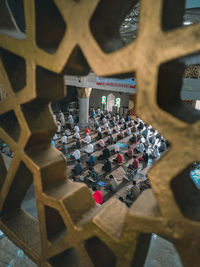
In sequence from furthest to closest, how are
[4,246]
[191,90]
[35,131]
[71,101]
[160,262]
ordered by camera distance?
1. [71,101]
2. [191,90]
3. [4,246]
4. [160,262]
5. [35,131]

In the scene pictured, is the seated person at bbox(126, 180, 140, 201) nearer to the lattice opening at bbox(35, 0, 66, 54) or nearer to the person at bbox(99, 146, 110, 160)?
the person at bbox(99, 146, 110, 160)

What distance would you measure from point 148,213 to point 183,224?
0.26 m

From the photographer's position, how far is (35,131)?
208 cm

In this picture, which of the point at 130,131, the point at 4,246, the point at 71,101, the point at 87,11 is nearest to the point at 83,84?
the point at 130,131

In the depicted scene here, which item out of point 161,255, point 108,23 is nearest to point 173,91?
point 108,23

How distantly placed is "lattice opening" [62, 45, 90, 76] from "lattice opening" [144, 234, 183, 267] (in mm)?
2735

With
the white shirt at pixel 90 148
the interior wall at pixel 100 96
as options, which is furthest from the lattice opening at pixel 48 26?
the interior wall at pixel 100 96

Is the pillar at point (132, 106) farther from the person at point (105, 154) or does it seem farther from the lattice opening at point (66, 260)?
the lattice opening at point (66, 260)

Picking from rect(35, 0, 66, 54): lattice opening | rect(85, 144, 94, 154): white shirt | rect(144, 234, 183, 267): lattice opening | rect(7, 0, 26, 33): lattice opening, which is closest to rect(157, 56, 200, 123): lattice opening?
rect(35, 0, 66, 54): lattice opening

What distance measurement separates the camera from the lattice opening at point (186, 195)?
1.33 meters

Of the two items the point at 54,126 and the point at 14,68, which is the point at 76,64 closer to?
the point at 54,126

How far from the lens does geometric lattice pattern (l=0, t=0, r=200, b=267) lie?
118 centimetres

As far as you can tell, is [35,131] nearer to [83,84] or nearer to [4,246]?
[4,246]

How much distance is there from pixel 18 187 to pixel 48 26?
202cm
